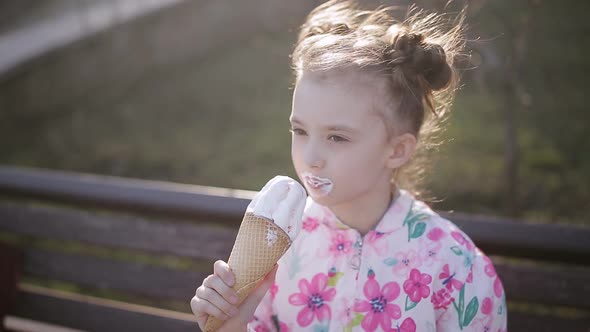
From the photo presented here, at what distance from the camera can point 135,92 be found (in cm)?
587

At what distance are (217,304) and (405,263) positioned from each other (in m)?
0.57

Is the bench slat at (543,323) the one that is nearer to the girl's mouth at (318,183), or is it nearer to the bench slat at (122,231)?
the girl's mouth at (318,183)

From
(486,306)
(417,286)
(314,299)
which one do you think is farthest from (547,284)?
(314,299)

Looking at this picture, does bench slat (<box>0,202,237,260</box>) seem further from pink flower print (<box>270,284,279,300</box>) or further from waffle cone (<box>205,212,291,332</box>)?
waffle cone (<box>205,212,291,332</box>)

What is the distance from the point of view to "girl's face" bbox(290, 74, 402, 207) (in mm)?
1533

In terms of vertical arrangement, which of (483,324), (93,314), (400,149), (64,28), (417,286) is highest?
(64,28)

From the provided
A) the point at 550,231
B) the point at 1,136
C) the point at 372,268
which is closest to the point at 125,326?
the point at 372,268

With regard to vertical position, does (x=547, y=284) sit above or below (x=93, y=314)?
above

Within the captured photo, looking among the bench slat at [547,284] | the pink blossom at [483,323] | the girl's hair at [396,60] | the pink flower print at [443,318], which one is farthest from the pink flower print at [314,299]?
the bench slat at [547,284]

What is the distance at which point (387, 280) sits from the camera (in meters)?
1.67

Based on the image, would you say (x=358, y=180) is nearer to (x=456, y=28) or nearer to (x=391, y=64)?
(x=391, y=64)

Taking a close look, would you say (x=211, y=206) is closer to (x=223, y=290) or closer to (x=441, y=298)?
(x=223, y=290)

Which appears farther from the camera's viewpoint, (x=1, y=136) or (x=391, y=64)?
(x=1, y=136)

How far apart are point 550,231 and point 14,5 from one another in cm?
797
